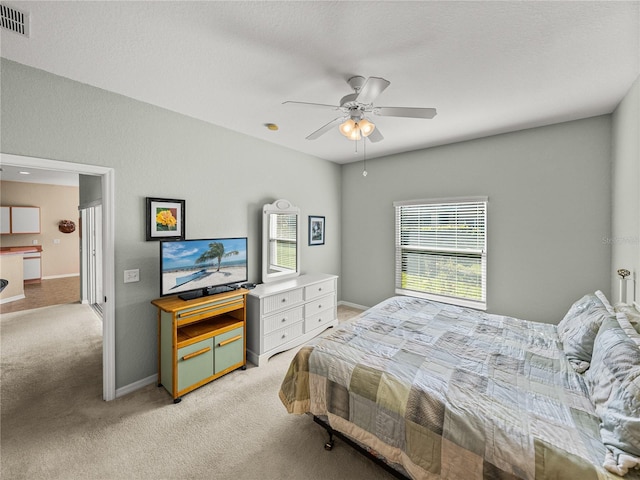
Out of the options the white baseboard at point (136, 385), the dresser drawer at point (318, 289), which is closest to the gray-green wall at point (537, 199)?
→ the dresser drawer at point (318, 289)

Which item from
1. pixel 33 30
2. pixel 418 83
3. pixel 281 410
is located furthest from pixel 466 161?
pixel 33 30

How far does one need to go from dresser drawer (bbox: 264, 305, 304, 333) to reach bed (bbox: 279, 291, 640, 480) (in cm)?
110

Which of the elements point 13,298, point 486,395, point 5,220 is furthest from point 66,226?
point 486,395

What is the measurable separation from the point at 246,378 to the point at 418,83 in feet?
10.4

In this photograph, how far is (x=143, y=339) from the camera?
258 cm

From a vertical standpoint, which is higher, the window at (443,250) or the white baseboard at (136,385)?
the window at (443,250)

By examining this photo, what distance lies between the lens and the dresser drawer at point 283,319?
10.0 feet

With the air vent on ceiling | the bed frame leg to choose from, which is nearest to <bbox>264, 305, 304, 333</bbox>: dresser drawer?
the bed frame leg

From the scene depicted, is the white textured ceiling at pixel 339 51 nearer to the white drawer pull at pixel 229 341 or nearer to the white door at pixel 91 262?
the white drawer pull at pixel 229 341

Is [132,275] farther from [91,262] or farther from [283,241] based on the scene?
[91,262]

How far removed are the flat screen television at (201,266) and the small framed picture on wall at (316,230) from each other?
1.48 meters

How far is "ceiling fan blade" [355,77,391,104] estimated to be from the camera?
1.65 m

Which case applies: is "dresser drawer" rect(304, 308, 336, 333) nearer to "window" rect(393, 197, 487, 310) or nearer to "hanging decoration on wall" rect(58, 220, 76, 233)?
"window" rect(393, 197, 487, 310)

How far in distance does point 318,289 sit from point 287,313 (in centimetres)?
64
